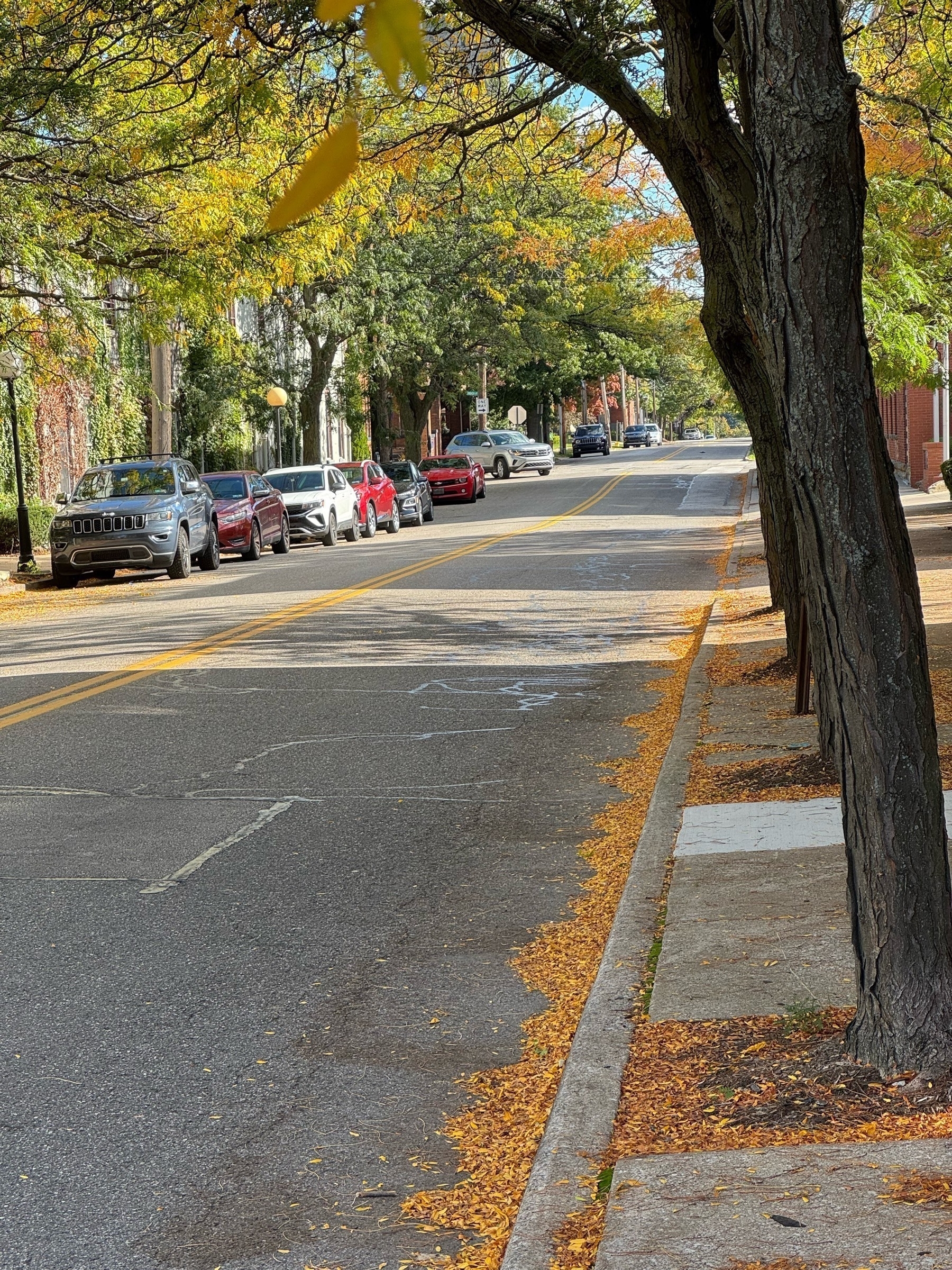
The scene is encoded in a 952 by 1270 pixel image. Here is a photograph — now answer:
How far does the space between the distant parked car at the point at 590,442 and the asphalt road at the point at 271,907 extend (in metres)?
66.4

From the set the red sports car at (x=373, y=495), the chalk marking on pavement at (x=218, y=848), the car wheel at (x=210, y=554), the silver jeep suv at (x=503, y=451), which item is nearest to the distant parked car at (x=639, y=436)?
the silver jeep suv at (x=503, y=451)

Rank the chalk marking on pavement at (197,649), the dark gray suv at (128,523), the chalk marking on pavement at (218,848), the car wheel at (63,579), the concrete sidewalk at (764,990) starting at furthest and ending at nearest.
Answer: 1. the car wheel at (63,579)
2. the dark gray suv at (128,523)
3. the chalk marking on pavement at (197,649)
4. the chalk marking on pavement at (218,848)
5. the concrete sidewalk at (764,990)

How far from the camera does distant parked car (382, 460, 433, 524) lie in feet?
120

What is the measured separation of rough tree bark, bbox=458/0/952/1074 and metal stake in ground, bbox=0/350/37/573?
20.1 m

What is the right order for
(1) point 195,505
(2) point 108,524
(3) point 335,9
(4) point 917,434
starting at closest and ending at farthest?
1. (3) point 335,9
2. (2) point 108,524
3. (1) point 195,505
4. (4) point 917,434

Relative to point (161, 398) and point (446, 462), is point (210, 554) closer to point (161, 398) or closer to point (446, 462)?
point (161, 398)

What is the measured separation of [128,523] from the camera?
907 inches

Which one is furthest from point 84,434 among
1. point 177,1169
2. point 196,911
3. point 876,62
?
point 177,1169

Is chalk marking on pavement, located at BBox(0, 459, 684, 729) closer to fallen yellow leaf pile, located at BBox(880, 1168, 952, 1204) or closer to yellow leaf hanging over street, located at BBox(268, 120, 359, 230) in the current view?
fallen yellow leaf pile, located at BBox(880, 1168, 952, 1204)

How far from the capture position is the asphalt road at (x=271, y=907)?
407 cm

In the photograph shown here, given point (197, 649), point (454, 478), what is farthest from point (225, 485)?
point (454, 478)

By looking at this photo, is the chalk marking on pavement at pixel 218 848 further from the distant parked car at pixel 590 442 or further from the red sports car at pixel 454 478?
the distant parked car at pixel 590 442

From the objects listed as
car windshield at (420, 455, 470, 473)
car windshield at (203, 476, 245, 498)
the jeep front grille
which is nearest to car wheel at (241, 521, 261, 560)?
car windshield at (203, 476, 245, 498)

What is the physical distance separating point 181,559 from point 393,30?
22.6 m
